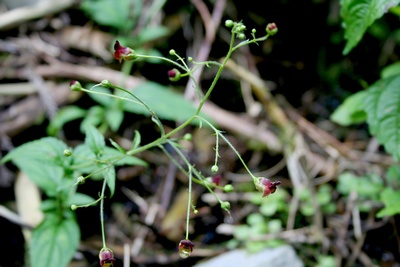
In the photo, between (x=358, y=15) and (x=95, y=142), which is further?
(x=358, y=15)

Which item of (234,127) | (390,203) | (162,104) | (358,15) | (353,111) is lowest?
(234,127)

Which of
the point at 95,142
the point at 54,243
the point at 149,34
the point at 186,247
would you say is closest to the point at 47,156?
the point at 95,142

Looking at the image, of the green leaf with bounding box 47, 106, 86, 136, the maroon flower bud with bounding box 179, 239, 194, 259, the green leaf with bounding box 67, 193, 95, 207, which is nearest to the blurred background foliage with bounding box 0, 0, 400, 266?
the green leaf with bounding box 47, 106, 86, 136

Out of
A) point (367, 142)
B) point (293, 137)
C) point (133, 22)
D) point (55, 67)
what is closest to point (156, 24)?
point (133, 22)

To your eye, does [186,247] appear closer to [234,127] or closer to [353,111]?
[353,111]

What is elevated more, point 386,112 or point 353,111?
point 386,112

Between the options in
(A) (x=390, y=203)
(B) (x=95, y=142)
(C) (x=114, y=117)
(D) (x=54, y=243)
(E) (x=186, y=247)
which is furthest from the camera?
(C) (x=114, y=117)
